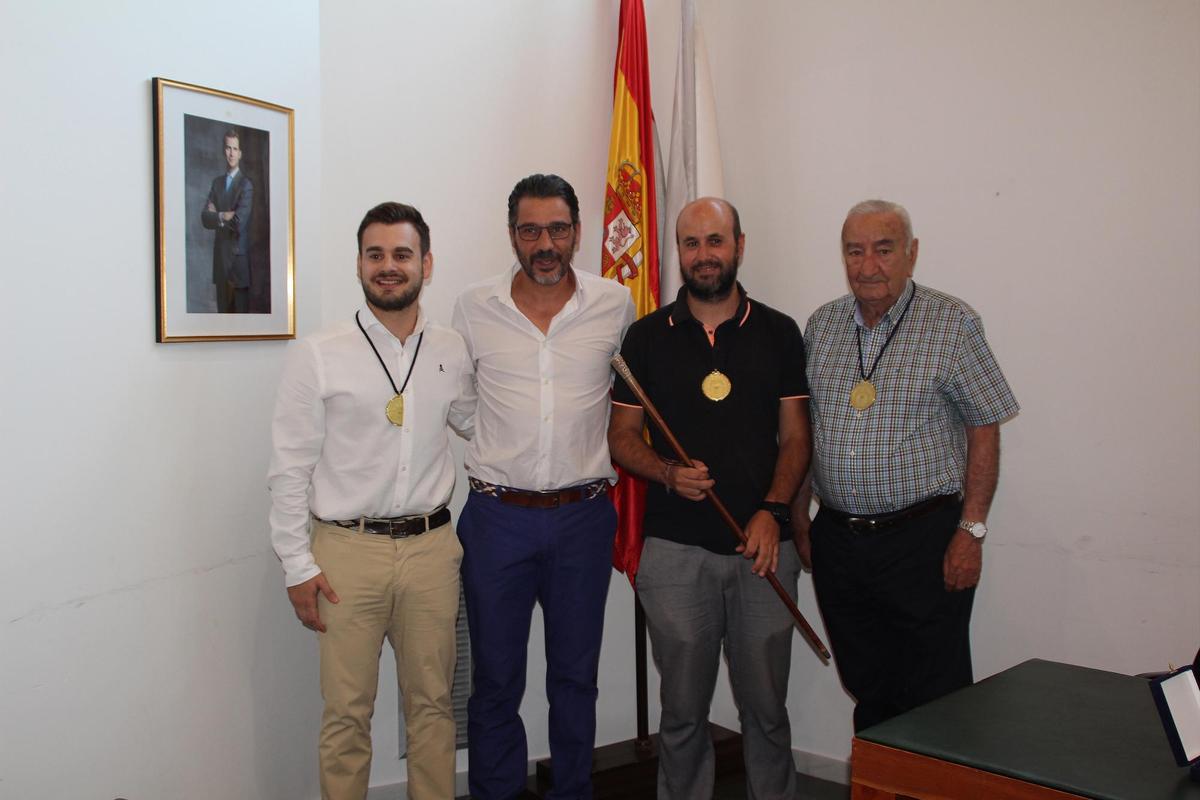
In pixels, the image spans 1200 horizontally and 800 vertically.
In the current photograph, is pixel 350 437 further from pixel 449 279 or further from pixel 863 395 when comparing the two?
pixel 863 395

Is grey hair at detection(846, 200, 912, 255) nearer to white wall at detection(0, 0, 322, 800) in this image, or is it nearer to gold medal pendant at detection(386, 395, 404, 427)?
gold medal pendant at detection(386, 395, 404, 427)

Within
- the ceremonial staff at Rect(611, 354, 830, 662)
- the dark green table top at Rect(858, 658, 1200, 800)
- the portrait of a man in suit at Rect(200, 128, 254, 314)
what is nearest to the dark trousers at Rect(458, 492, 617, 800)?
the ceremonial staff at Rect(611, 354, 830, 662)

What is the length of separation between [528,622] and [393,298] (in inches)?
41.0

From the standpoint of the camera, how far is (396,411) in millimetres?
2596

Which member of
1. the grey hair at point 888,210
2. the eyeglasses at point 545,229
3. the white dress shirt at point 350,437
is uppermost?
the grey hair at point 888,210

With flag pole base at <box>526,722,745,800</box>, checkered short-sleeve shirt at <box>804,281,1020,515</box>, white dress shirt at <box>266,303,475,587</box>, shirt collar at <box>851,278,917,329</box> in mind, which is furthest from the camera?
flag pole base at <box>526,722,745,800</box>

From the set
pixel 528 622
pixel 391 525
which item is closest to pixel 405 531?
pixel 391 525

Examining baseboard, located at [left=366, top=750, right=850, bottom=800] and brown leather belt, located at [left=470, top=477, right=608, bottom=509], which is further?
baseboard, located at [left=366, top=750, right=850, bottom=800]

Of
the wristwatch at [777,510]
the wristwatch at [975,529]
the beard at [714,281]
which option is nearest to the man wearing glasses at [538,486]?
the beard at [714,281]

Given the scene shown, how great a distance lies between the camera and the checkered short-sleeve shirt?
2.64 metres

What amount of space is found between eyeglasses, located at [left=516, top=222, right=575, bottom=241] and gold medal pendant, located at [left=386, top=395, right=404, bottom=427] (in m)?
0.59

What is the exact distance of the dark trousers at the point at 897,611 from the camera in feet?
8.74

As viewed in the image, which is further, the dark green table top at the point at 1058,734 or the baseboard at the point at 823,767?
the baseboard at the point at 823,767

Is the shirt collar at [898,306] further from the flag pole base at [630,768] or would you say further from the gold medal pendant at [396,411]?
the flag pole base at [630,768]
